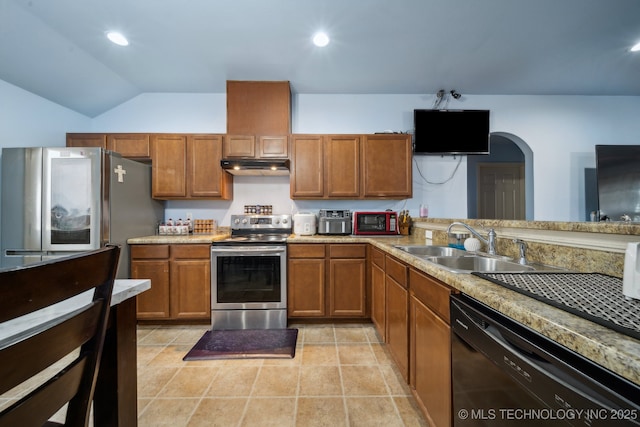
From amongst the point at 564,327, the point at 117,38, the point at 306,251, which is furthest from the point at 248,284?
the point at 117,38

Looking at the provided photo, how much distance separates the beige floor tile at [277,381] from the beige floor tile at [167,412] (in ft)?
1.25

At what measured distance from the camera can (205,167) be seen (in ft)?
9.26

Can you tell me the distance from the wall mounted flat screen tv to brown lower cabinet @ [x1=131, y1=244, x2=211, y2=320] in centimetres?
286

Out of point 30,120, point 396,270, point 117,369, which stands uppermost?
point 30,120

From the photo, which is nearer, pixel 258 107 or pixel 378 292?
pixel 378 292

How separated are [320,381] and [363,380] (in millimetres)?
301

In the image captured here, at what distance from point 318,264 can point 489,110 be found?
2965 mm

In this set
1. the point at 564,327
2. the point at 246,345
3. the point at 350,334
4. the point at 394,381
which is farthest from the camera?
the point at 350,334

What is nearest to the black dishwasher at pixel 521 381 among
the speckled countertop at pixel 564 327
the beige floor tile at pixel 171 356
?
the speckled countertop at pixel 564 327

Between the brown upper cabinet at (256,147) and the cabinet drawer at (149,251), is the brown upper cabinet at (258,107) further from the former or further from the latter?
the cabinet drawer at (149,251)

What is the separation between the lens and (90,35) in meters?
2.20

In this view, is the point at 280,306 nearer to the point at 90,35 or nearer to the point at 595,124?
the point at 90,35

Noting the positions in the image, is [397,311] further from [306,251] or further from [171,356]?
[171,356]

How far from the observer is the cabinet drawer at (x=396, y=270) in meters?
1.58
